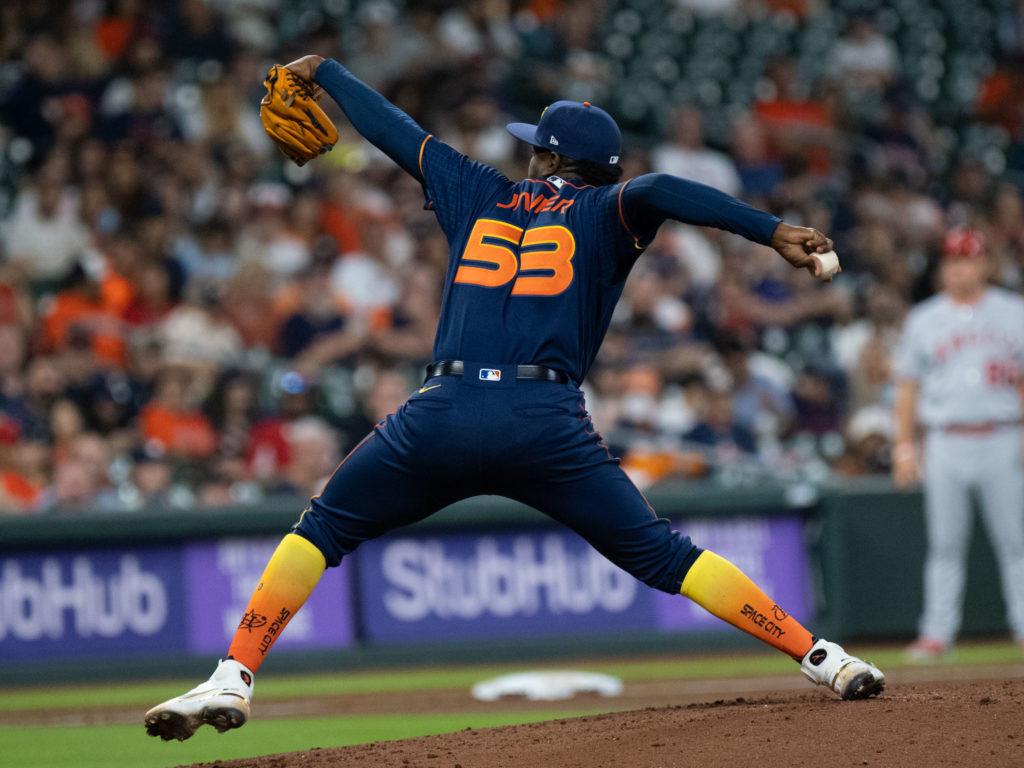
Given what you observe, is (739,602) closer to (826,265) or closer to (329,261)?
(826,265)

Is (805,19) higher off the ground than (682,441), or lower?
higher

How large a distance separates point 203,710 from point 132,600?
5.08 m

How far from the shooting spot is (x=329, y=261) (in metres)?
10.7

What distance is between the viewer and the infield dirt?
149 inches

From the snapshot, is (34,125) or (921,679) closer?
(921,679)

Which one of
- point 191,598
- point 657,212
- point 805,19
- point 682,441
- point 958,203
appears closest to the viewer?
point 657,212

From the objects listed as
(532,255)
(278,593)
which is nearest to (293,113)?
(532,255)

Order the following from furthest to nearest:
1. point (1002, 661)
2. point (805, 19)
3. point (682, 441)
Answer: point (805, 19), point (682, 441), point (1002, 661)

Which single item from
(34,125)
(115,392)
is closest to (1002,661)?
(115,392)

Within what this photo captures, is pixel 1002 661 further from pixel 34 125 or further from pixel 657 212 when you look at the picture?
pixel 34 125

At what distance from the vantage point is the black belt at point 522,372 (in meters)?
4.14

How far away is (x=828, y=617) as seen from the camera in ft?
29.4

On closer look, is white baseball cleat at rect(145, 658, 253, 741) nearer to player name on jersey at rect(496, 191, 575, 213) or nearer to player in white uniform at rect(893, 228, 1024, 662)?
player name on jersey at rect(496, 191, 575, 213)

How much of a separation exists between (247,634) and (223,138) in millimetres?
7838
